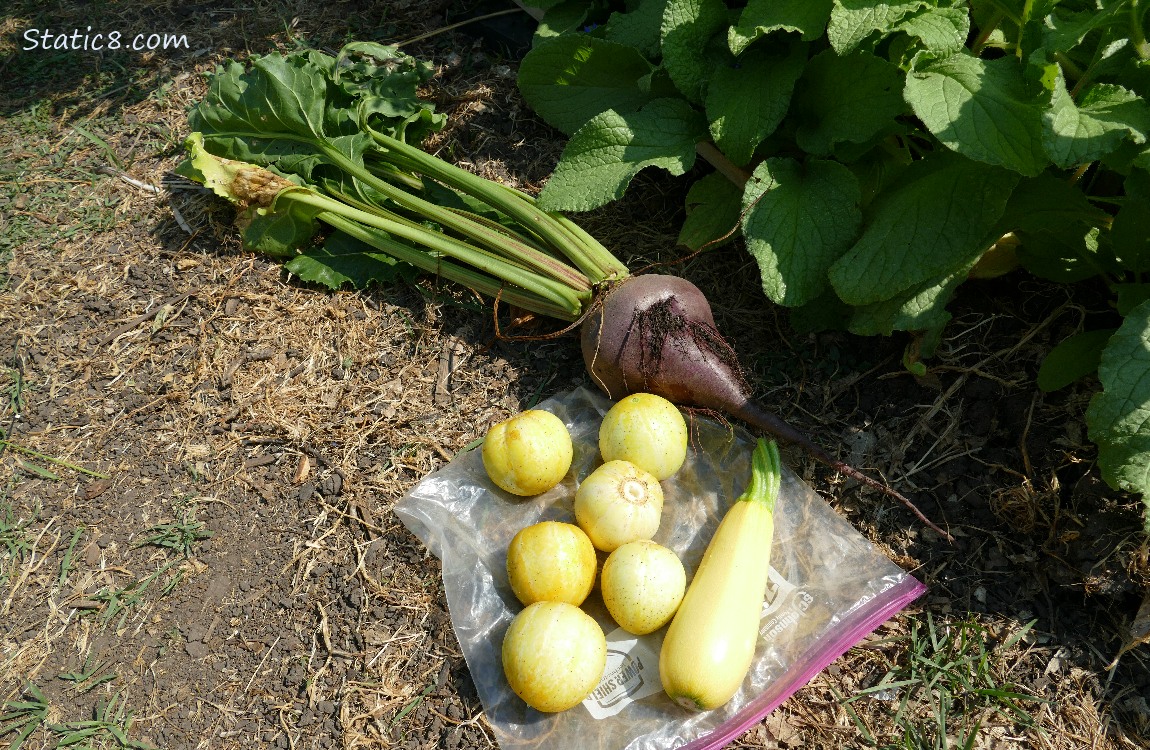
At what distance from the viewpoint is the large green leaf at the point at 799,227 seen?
2.54 metres

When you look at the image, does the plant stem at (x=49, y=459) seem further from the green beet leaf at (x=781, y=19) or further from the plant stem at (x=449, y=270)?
the green beet leaf at (x=781, y=19)

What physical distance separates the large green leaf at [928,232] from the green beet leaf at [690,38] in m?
0.86

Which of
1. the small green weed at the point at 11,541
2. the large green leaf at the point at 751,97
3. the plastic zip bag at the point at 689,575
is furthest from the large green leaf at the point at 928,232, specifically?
the small green weed at the point at 11,541

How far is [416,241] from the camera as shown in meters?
3.00

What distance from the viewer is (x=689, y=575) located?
2373 millimetres

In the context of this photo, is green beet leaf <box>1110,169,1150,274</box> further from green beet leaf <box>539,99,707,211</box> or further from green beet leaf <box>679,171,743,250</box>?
green beet leaf <box>539,99,707,211</box>

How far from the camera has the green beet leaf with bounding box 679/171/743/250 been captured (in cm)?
294

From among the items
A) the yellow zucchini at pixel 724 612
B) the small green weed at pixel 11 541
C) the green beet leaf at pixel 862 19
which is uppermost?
the green beet leaf at pixel 862 19

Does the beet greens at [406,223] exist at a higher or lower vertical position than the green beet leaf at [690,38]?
lower

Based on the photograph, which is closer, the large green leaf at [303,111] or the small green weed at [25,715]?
the small green weed at [25,715]

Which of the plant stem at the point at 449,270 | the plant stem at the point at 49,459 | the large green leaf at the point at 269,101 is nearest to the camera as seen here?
the plant stem at the point at 49,459

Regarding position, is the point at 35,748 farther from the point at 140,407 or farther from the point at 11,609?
the point at 140,407

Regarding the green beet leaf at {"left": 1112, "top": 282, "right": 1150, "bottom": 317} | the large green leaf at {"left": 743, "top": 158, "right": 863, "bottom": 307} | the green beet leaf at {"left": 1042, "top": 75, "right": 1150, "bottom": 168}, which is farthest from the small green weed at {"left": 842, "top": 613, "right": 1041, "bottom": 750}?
the green beet leaf at {"left": 1042, "top": 75, "right": 1150, "bottom": 168}

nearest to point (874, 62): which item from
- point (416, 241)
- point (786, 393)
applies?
point (786, 393)
